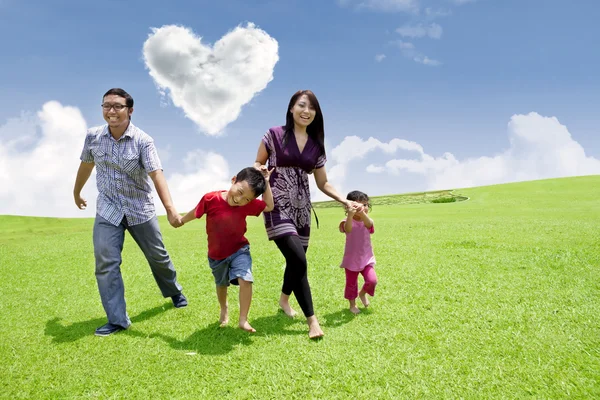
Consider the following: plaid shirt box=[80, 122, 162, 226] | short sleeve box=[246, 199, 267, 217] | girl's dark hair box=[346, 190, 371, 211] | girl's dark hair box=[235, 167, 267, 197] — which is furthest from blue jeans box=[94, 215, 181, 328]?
girl's dark hair box=[346, 190, 371, 211]

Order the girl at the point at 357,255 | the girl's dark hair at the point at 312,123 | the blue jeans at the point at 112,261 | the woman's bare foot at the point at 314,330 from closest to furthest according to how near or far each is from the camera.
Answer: the woman's bare foot at the point at 314,330 < the girl's dark hair at the point at 312,123 < the blue jeans at the point at 112,261 < the girl at the point at 357,255

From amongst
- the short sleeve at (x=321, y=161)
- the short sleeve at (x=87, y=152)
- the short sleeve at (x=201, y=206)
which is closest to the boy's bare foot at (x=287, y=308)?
the short sleeve at (x=201, y=206)

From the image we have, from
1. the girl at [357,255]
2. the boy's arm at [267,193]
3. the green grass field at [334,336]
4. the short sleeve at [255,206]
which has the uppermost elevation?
the boy's arm at [267,193]

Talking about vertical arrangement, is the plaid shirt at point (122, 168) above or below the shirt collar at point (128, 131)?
below

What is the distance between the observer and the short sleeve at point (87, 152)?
209 inches

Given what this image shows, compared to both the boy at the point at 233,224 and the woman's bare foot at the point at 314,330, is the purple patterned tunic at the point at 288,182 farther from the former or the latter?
the woman's bare foot at the point at 314,330

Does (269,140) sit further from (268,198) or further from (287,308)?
(287,308)

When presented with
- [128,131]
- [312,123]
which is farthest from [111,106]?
[312,123]

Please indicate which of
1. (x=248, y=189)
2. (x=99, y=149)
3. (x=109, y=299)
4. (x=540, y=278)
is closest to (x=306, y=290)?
(x=248, y=189)

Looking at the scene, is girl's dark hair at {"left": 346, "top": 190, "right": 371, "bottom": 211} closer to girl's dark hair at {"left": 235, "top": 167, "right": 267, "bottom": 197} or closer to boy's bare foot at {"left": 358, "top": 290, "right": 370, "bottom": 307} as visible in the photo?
boy's bare foot at {"left": 358, "top": 290, "right": 370, "bottom": 307}

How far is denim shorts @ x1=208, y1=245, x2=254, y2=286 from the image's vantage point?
4.68m

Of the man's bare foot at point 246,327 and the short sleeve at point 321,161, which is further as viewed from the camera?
the short sleeve at point 321,161

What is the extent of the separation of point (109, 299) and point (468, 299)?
4798mm

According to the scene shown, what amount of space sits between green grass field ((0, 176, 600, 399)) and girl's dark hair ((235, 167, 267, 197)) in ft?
5.36
